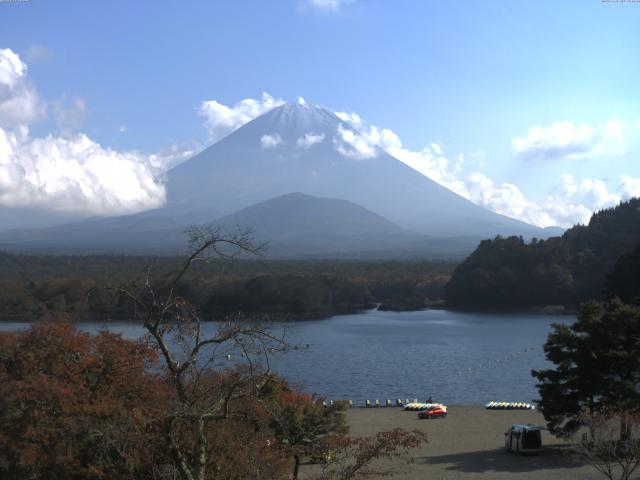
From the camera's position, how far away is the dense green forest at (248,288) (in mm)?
35844

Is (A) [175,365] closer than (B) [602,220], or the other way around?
(A) [175,365]

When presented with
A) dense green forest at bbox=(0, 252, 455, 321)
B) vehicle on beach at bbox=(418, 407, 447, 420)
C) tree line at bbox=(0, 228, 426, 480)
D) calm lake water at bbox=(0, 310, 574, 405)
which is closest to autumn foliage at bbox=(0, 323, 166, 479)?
tree line at bbox=(0, 228, 426, 480)

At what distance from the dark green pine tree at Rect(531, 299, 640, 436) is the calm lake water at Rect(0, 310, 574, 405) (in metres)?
4.53

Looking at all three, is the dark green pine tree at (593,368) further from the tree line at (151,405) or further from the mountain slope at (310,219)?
the mountain slope at (310,219)

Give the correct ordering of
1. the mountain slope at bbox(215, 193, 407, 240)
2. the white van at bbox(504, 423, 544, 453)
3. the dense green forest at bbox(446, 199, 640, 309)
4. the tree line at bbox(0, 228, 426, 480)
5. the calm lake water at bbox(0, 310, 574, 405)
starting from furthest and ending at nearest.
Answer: the mountain slope at bbox(215, 193, 407, 240), the dense green forest at bbox(446, 199, 640, 309), the calm lake water at bbox(0, 310, 574, 405), the white van at bbox(504, 423, 544, 453), the tree line at bbox(0, 228, 426, 480)

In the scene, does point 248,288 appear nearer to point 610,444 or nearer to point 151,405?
point 610,444

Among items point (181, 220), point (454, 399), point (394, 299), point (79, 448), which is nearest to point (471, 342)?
point (454, 399)

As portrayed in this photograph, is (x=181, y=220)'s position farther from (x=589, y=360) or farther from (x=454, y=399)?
(x=589, y=360)

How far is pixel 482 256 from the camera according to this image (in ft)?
153

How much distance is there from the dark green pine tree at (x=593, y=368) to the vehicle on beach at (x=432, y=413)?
160 inches

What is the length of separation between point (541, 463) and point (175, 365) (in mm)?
6866

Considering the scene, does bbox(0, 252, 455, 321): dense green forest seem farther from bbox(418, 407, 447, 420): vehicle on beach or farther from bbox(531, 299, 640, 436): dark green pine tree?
bbox(531, 299, 640, 436): dark green pine tree

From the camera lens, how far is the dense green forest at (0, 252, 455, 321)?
3584 cm

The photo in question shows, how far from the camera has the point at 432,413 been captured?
14.1 metres
